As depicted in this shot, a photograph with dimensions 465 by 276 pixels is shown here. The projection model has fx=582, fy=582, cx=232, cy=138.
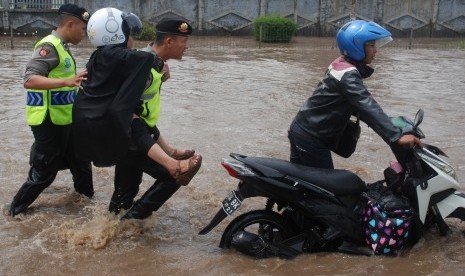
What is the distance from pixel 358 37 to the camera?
400 centimetres

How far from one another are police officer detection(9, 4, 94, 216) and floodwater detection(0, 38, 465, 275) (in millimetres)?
338

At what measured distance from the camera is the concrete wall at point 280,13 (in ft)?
88.1

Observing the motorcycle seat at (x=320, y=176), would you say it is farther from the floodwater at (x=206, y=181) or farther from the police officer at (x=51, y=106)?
the police officer at (x=51, y=106)

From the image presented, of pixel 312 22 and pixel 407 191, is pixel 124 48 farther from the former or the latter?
pixel 312 22

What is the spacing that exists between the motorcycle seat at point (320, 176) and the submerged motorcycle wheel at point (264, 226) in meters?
0.34

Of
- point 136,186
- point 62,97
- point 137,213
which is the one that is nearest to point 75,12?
point 62,97

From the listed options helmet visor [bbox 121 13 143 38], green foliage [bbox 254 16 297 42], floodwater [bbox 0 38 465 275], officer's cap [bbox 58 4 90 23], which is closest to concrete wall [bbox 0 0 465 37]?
green foliage [bbox 254 16 297 42]

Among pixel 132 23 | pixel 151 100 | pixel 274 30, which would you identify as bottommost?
pixel 151 100

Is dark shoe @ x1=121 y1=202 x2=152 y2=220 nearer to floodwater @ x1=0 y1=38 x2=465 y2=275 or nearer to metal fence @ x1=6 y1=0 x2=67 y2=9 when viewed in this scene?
floodwater @ x1=0 y1=38 x2=465 y2=275

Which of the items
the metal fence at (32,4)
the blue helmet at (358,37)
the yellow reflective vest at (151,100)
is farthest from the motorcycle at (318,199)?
the metal fence at (32,4)

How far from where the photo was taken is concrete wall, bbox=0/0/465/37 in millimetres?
26859

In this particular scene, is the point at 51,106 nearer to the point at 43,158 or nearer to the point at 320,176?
the point at 43,158

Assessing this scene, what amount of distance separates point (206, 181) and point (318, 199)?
2.30 metres

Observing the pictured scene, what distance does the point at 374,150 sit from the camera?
7.46 metres
